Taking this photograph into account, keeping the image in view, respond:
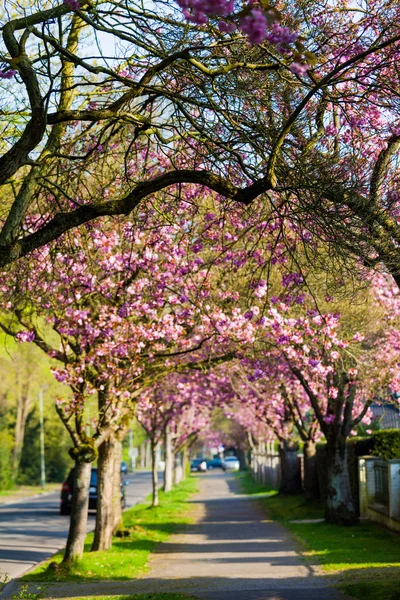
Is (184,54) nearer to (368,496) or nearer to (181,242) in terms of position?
(181,242)

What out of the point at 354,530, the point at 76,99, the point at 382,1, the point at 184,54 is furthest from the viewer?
the point at 354,530

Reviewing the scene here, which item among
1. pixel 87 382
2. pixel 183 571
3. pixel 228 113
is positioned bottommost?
pixel 183 571

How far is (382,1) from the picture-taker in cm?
1038

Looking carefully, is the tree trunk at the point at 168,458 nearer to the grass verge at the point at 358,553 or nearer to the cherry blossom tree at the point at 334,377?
the grass verge at the point at 358,553

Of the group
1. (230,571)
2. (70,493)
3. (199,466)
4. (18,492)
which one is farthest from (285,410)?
(199,466)

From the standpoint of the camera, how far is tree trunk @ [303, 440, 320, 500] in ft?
107

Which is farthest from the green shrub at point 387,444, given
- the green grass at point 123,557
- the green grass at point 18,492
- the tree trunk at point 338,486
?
the green grass at point 18,492

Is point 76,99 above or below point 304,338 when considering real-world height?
above

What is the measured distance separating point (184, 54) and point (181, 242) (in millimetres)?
6718

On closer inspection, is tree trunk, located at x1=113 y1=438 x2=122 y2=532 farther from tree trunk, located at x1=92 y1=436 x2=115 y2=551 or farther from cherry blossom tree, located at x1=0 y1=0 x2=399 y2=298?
cherry blossom tree, located at x1=0 y1=0 x2=399 y2=298

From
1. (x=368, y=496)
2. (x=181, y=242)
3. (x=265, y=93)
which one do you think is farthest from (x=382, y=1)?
(x=368, y=496)

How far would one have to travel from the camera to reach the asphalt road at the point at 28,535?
722 inches

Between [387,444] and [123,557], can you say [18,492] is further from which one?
[123,557]

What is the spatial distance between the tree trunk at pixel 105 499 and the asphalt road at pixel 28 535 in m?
1.26
